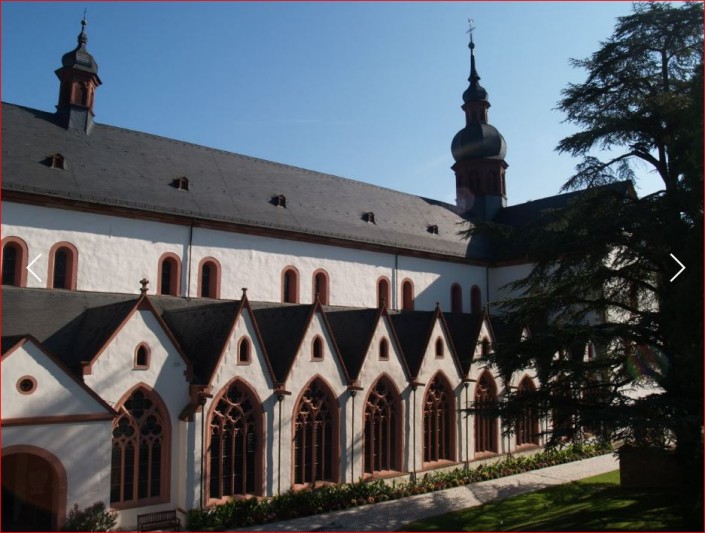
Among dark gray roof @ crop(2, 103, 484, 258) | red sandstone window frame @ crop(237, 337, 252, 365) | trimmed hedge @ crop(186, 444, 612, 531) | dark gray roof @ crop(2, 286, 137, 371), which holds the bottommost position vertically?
trimmed hedge @ crop(186, 444, 612, 531)

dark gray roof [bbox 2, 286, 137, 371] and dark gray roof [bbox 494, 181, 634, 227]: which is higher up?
dark gray roof [bbox 494, 181, 634, 227]

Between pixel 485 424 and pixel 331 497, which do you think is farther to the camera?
pixel 485 424

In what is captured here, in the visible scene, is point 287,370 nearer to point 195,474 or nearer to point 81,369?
point 195,474

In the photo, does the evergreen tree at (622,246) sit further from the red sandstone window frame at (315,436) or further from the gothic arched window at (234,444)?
the gothic arched window at (234,444)

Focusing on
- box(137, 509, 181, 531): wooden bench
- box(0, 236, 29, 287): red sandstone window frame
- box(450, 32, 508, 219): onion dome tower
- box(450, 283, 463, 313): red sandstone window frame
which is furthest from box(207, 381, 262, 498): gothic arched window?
box(450, 32, 508, 219): onion dome tower

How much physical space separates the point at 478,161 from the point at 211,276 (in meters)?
30.6

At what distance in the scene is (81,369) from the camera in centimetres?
1764

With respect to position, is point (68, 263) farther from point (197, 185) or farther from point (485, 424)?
point (485, 424)

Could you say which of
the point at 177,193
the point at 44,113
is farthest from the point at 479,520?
the point at 44,113

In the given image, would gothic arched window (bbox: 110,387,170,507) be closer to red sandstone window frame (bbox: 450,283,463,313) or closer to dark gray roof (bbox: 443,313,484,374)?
dark gray roof (bbox: 443,313,484,374)

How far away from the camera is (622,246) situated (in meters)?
18.9

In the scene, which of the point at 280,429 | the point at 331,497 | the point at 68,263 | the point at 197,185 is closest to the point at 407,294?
the point at 197,185

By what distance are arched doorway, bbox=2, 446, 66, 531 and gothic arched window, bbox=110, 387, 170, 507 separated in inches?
69.8

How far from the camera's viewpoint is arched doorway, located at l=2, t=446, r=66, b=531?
16391 millimetres
